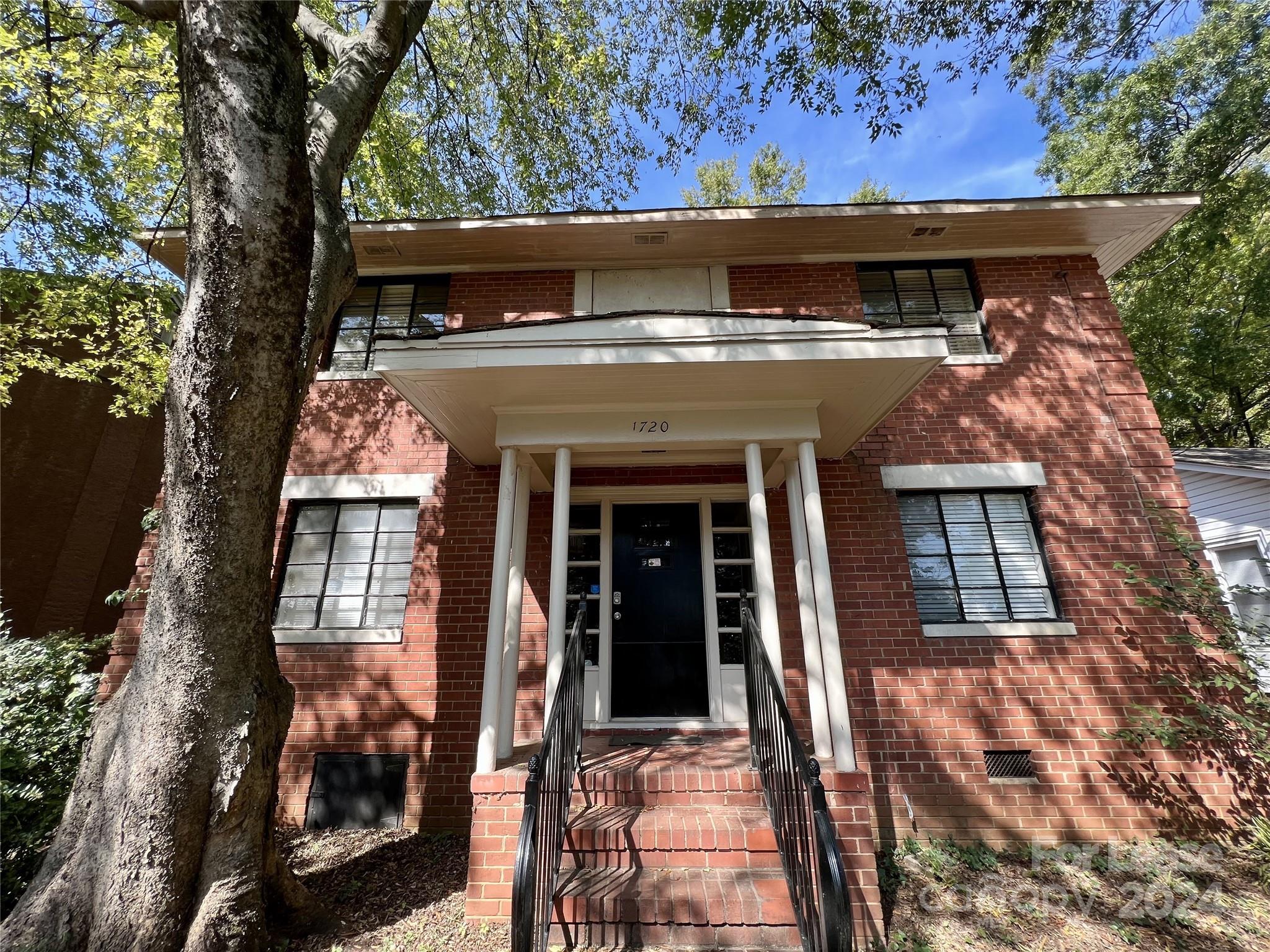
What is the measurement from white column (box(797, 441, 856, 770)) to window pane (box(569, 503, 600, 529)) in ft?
7.06

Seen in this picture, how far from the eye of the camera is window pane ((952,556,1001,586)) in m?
5.18

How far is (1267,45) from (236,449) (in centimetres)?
1396

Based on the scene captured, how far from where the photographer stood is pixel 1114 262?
6.34 meters

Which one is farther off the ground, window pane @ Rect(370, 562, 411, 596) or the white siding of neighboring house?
the white siding of neighboring house

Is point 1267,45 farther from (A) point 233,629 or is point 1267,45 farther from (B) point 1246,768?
(A) point 233,629

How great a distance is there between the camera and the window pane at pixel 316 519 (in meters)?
5.60

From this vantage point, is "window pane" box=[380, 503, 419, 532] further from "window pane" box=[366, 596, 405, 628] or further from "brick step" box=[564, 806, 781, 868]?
"brick step" box=[564, 806, 781, 868]

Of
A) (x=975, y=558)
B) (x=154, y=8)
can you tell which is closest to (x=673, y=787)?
(x=975, y=558)

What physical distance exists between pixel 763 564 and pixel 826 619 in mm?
588

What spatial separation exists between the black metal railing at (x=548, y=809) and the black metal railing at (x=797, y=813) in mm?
1249

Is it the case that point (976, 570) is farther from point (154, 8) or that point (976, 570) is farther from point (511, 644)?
point (154, 8)

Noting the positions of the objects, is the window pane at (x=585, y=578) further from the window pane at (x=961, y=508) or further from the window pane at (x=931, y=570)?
the window pane at (x=961, y=508)

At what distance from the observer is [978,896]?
3.76 metres

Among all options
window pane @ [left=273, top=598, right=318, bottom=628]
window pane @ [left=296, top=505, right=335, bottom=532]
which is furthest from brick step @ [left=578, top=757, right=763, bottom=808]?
window pane @ [left=296, top=505, right=335, bottom=532]
